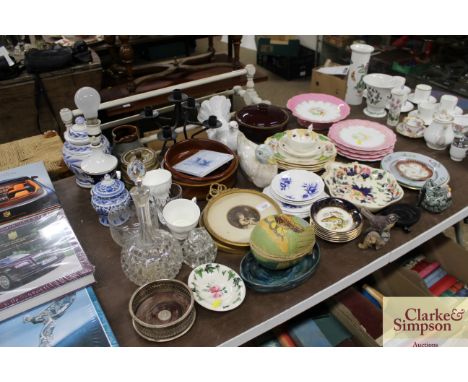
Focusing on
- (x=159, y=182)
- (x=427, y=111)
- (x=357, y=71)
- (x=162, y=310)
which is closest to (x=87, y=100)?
(x=159, y=182)

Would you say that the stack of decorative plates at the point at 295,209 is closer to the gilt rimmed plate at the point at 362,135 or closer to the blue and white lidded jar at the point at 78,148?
the gilt rimmed plate at the point at 362,135

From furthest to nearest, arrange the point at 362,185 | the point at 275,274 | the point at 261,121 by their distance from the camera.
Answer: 1. the point at 261,121
2. the point at 362,185
3. the point at 275,274

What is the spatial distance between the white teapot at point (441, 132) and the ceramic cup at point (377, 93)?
11.4 inches

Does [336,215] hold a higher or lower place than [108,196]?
lower

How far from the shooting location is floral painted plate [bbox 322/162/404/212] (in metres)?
1.36

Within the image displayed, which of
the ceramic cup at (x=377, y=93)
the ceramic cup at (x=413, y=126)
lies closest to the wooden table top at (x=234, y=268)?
the ceramic cup at (x=413, y=126)

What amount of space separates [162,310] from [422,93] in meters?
1.67

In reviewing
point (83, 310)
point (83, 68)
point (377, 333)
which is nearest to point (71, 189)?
point (83, 310)

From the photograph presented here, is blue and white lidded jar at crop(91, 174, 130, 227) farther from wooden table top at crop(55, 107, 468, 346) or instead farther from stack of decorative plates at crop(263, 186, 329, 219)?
stack of decorative plates at crop(263, 186, 329, 219)

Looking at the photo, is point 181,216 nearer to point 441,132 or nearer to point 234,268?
point 234,268

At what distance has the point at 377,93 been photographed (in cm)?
185

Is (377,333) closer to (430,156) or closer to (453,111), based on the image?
(430,156)

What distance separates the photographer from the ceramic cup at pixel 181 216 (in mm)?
1154

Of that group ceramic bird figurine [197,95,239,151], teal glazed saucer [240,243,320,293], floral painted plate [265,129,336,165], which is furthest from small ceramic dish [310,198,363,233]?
ceramic bird figurine [197,95,239,151]
